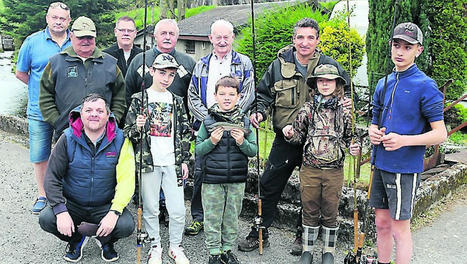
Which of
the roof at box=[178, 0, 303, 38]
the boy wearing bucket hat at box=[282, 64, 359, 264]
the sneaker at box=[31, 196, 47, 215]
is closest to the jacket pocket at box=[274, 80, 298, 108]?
the boy wearing bucket hat at box=[282, 64, 359, 264]

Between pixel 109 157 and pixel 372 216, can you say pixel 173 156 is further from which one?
pixel 372 216

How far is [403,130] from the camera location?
341 centimetres

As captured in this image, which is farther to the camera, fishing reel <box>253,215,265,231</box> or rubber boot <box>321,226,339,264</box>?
fishing reel <box>253,215,265,231</box>

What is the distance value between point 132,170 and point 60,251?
112 cm

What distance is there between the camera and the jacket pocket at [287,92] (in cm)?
416

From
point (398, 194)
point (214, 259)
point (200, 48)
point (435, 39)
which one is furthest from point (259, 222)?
point (200, 48)

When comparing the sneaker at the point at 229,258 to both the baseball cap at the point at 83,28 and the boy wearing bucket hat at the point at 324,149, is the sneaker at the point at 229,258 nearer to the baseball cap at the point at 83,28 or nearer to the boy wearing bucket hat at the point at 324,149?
the boy wearing bucket hat at the point at 324,149

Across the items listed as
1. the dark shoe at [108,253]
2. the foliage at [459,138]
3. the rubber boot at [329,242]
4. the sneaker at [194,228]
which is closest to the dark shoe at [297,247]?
the rubber boot at [329,242]

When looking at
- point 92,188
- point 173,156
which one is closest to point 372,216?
point 173,156

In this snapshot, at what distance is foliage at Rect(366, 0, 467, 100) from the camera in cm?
745

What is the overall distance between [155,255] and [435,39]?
247 inches

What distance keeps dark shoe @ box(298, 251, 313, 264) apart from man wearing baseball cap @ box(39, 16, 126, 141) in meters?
2.25

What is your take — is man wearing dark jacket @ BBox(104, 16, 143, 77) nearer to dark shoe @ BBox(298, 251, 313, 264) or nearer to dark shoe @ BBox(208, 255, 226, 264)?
dark shoe @ BBox(208, 255, 226, 264)

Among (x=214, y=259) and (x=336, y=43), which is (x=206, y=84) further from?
(x=336, y=43)
